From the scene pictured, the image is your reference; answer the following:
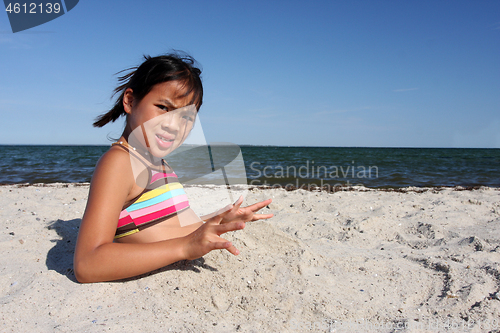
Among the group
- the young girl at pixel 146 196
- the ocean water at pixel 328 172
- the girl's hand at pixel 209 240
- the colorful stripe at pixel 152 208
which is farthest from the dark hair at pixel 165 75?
the ocean water at pixel 328 172

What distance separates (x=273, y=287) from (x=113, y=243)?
0.98 meters

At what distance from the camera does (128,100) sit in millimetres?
1678

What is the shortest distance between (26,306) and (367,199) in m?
4.74

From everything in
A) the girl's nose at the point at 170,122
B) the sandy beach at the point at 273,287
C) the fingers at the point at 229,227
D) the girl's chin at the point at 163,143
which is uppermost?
the girl's nose at the point at 170,122

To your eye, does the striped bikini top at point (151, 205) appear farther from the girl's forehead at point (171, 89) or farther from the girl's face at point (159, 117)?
the girl's forehead at point (171, 89)

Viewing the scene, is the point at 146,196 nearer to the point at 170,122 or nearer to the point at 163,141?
the point at 163,141

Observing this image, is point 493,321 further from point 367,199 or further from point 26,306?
point 367,199

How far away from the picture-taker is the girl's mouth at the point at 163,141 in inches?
63.6

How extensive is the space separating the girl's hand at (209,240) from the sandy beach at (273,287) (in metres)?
0.36

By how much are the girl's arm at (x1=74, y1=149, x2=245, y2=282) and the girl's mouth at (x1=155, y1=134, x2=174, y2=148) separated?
0.20m

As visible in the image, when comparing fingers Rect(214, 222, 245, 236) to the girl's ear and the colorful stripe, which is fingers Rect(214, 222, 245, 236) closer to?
the colorful stripe

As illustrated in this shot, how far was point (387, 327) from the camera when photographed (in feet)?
4.83

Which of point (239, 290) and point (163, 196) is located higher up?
point (163, 196)

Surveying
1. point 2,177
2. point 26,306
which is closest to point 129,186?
point 26,306
